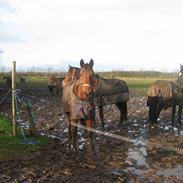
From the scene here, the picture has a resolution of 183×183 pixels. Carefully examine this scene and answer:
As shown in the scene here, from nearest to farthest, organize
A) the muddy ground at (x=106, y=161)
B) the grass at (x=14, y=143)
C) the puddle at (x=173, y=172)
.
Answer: the muddy ground at (x=106, y=161)
the puddle at (x=173, y=172)
the grass at (x=14, y=143)

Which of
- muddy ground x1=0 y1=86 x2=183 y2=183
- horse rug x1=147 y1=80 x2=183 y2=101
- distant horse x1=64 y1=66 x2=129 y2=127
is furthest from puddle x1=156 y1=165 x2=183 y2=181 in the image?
horse rug x1=147 y1=80 x2=183 y2=101

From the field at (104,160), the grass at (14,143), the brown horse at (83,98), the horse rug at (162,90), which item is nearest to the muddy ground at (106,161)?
the field at (104,160)

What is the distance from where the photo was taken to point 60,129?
695 inches

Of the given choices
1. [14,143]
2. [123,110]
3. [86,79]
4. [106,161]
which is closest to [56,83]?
[123,110]

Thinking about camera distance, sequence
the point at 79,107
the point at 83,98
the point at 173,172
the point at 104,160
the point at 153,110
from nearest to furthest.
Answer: the point at 173,172, the point at 104,160, the point at 83,98, the point at 79,107, the point at 153,110

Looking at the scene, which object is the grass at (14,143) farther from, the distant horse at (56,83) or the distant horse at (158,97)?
the distant horse at (56,83)

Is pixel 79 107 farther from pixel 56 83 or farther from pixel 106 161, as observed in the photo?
pixel 56 83

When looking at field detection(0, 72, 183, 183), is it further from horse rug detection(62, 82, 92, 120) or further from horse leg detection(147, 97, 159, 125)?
horse rug detection(62, 82, 92, 120)

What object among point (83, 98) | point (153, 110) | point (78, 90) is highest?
point (78, 90)

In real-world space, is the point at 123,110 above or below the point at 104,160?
above

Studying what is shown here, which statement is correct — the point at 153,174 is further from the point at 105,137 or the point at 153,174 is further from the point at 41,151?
the point at 105,137

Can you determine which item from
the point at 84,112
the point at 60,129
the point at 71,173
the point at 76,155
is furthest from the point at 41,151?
the point at 60,129

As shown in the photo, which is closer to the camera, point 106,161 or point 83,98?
point 106,161

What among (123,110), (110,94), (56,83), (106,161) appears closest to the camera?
(106,161)
